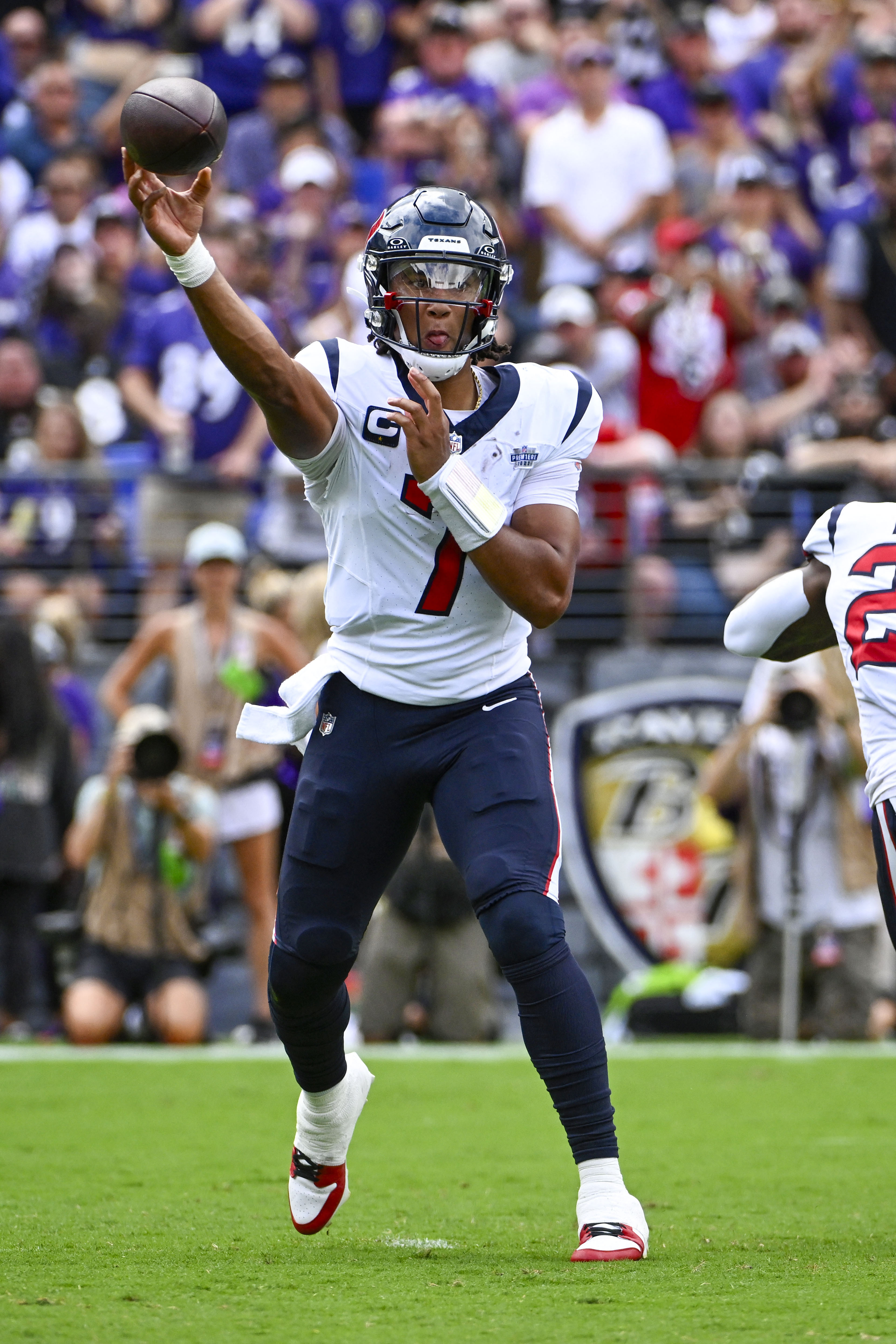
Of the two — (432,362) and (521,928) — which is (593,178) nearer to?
(432,362)

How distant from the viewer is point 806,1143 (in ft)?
18.5

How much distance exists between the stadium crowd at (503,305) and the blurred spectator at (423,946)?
0.04 m

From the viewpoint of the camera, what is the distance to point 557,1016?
380 centimetres

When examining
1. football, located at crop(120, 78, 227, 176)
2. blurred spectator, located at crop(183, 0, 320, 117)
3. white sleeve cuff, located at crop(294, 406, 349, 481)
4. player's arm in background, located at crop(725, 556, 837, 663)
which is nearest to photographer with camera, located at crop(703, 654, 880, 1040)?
player's arm in background, located at crop(725, 556, 837, 663)

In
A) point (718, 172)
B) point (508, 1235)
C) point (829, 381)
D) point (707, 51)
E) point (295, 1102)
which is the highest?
point (707, 51)

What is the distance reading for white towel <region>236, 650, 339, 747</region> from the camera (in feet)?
13.6

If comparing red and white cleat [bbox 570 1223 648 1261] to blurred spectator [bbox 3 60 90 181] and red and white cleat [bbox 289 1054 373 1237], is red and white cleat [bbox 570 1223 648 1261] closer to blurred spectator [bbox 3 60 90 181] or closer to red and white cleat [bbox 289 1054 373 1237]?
red and white cleat [bbox 289 1054 373 1237]

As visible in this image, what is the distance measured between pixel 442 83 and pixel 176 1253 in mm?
10454

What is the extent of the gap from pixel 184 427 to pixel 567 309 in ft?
7.39

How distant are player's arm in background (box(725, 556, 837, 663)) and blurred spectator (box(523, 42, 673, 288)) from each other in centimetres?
786

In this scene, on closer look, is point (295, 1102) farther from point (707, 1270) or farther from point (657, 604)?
point (657, 604)

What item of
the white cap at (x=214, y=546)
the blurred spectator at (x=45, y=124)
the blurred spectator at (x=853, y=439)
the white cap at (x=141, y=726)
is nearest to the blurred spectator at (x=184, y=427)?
the white cap at (x=214, y=546)

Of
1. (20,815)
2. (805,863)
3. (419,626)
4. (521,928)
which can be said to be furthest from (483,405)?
(20,815)

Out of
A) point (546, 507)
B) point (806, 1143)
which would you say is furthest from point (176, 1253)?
point (806, 1143)
